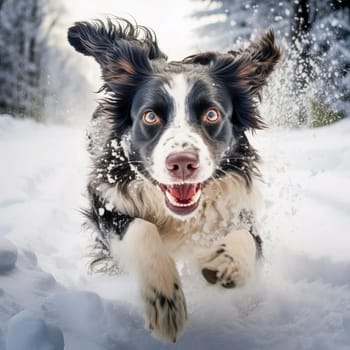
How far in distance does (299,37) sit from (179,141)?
0.81m

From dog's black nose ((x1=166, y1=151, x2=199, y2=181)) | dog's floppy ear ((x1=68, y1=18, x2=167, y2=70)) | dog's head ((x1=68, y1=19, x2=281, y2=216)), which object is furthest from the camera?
dog's floppy ear ((x1=68, y1=18, x2=167, y2=70))

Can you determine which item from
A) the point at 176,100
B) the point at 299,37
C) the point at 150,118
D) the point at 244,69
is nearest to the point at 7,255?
the point at 150,118

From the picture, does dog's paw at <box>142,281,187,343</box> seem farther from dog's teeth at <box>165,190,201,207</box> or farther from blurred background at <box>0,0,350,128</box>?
blurred background at <box>0,0,350,128</box>

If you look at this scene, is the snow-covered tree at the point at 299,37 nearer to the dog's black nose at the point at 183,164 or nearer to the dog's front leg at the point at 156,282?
the dog's black nose at the point at 183,164

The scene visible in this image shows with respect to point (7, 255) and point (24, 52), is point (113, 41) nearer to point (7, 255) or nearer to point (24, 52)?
point (24, 52)

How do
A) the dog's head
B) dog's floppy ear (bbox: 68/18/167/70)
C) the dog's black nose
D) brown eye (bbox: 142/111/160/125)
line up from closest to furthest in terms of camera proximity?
1. the dog's black nose
2. the dog's head
3. brown eye (bbox: 142/111/160/125)
4. dog's floppy ear (bbox: 68/18/167/70)

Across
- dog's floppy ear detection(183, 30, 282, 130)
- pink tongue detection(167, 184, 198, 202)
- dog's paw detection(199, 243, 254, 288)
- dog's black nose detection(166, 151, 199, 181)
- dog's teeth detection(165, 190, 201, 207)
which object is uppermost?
dog's floppy ear detection(183, 30, 282, 130)

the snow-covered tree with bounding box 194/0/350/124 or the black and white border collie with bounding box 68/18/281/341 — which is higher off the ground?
the snow-covered tree with bounding box 194/0/350/124

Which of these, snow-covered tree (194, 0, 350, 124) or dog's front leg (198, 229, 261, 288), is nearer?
dog's front leg (198, 229, 261, 288)

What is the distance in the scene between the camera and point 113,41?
2256 mm

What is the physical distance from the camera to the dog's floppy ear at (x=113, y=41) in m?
2.17

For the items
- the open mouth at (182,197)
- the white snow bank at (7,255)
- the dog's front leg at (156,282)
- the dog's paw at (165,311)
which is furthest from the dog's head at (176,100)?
the white snow bank at (7,255)

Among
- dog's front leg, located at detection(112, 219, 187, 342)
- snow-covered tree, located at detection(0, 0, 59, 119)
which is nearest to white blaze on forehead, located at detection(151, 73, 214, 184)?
dog's front leg, located at detection(112, 219, 187, 342)

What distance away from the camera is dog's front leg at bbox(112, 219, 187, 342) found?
1.78 meters
